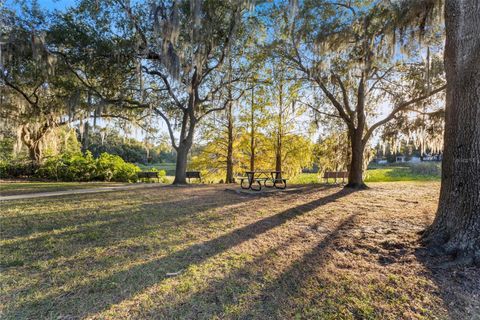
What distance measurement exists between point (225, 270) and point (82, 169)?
46.3 ft

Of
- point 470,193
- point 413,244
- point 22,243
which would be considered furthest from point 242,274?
point 22,243

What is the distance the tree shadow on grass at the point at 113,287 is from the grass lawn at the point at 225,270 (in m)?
0.01

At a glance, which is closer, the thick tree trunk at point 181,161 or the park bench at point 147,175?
the thick tree trunk at point 181,161

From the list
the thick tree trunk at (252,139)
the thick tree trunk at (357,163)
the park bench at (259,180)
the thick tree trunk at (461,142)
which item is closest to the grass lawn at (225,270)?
the thick tree trunk at (461,142)

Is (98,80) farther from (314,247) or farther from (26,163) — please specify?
(314,247)

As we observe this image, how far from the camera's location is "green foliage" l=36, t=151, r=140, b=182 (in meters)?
13.4

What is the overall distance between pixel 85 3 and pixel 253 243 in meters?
11.5

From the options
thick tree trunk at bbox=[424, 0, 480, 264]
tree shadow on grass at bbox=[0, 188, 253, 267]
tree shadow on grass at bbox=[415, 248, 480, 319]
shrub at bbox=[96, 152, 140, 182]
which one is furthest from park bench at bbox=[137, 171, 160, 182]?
tree shadow on grass at bbox=[415, 248, 480, 319]

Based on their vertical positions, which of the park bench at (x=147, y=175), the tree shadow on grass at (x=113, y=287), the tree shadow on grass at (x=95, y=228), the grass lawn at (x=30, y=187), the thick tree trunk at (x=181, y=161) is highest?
the thick tree trunk at (x=181, y=161)

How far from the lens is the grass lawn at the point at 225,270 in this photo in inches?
76.2

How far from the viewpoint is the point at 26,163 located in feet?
45.2

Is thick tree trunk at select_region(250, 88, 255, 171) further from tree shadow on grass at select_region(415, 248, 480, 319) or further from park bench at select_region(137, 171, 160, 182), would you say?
tree shadow on grass at select_region(415, 248, 480, 319)

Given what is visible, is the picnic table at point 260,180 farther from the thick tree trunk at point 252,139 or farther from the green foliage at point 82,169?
the green foliage at point 82,169

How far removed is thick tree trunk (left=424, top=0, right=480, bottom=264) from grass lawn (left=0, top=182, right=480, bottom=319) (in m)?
0.43
